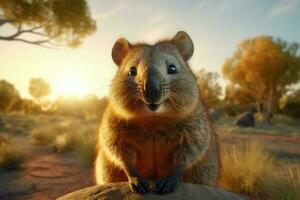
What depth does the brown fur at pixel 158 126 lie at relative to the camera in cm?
360

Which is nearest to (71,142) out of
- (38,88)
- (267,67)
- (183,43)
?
(183,43)

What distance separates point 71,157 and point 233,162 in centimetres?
833

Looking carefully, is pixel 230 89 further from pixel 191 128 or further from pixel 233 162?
pixel 191 128

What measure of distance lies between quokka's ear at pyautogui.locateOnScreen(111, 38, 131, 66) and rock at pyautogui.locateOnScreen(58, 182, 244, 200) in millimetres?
1506

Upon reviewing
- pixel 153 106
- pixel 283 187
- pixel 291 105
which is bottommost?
pixel 283 187

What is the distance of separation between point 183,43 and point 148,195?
182 centimetres

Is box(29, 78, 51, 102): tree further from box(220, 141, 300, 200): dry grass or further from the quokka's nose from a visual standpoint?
the quokka's nose

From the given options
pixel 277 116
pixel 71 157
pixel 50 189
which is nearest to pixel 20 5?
pixel 71 157

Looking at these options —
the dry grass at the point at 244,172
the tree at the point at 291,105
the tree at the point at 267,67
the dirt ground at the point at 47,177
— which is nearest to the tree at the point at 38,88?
the tree at the point at 267,67

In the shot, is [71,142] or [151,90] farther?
[71,142]

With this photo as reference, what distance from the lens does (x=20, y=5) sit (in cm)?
2103

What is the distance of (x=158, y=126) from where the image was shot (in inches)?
142

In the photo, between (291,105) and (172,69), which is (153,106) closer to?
(172,69)

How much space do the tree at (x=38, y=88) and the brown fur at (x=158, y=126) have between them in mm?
75656
